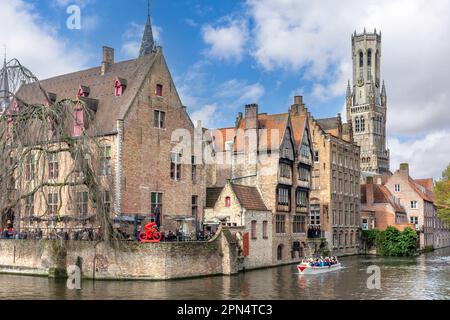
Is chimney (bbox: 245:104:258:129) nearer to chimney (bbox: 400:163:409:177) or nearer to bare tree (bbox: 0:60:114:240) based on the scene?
bare tree (bbox: 0:60:114:240)

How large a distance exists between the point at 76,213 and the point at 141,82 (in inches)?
520

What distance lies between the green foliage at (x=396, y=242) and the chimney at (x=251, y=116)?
2180 centimetres

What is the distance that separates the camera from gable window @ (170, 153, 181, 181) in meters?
43.5

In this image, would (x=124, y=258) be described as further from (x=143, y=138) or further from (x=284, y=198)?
(x=284, y=198)

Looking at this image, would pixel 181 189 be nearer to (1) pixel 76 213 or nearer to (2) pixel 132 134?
(2) pixel 132 134

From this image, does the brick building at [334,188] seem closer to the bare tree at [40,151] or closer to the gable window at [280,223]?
the gable window at [280,223]

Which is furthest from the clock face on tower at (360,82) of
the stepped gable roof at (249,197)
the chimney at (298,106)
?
the stepped gable roof at (249,197)

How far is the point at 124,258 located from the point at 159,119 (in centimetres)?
1232

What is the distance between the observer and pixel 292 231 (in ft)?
159

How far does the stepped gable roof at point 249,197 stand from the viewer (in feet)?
140

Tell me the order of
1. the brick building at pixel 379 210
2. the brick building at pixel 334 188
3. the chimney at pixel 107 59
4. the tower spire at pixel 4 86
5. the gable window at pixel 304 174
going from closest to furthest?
the tower spire at pixel 4 86
the chimney at pixel 107 59
the gable window at pixel 304 174
the brick building at pixel 334 188
the brick building at pixel 379 210
